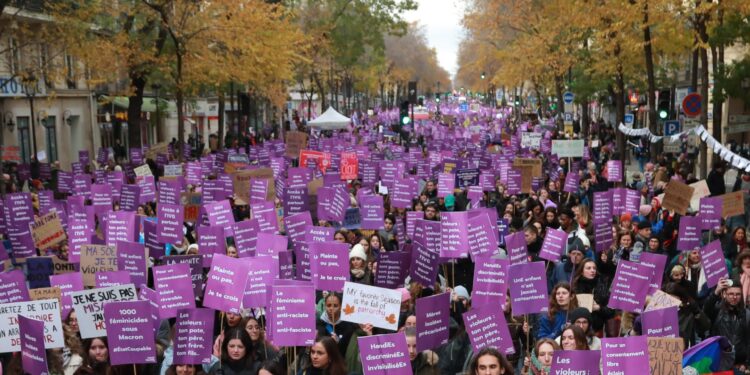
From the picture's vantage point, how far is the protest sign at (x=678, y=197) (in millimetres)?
15578

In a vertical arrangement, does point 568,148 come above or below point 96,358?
above

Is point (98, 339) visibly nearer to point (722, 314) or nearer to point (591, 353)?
point (591, 353)

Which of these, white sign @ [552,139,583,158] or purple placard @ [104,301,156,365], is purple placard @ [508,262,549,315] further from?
white sign @ [552,139,583,158]

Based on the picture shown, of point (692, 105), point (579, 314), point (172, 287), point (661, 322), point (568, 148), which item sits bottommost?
point (579, 314)

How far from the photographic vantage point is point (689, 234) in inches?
523

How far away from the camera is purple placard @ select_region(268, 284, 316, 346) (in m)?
8.50

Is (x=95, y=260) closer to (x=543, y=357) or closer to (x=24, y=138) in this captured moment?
(x=543, y=357)

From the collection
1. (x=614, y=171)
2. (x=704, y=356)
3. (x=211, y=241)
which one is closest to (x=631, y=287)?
(x=704, y=356)

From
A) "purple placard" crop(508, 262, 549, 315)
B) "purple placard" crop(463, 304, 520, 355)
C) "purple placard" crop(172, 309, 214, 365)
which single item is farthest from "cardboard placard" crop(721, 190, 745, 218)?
"purple placard" crop(172, 309, 214, 365)

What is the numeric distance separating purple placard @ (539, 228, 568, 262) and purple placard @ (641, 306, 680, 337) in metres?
4.06

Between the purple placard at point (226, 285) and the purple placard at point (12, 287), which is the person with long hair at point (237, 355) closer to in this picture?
the purple placard at point (226, 285)

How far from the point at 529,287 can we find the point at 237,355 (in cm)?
286

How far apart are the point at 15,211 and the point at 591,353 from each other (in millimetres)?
10849

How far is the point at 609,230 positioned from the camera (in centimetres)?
1434
